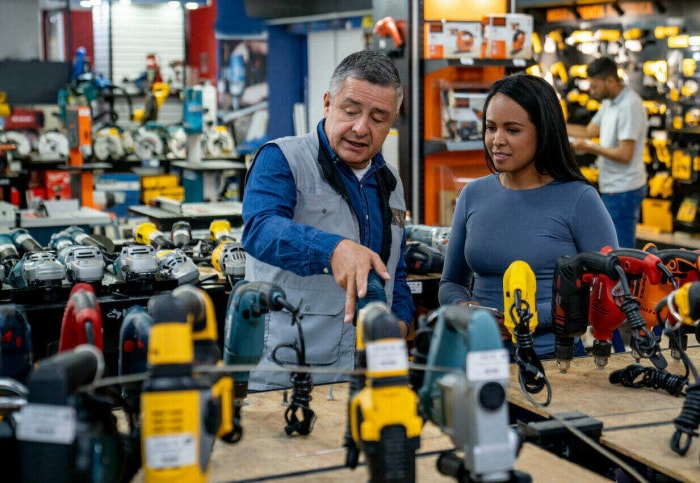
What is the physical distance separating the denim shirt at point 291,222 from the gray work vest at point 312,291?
0.03m

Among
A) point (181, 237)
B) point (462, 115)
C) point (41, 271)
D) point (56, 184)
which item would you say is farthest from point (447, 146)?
point (56, 184)

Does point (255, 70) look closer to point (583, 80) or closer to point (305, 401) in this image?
point (583, 80)

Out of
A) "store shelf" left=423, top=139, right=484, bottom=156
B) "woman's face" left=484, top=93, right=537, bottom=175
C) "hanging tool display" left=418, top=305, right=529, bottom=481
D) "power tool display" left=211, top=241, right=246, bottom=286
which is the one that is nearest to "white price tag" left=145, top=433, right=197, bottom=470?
"hanging tool display" left=418, top=305, right=529, bottom=481

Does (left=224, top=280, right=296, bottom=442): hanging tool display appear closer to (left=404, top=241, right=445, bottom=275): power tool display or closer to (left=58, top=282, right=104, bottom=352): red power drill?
(left=58, top=282, right=104, bottom=352): red power drill

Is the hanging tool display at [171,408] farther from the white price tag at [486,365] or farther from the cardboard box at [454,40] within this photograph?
the cardboard box at [454,40]

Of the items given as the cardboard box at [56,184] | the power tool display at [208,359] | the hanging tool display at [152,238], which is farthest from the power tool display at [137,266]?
the cardboard box at [56,184]

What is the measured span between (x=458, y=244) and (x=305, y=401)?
3.82 feet

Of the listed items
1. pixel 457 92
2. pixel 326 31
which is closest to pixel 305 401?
pixel 457 92

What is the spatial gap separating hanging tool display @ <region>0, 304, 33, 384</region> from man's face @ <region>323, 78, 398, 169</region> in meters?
1.04

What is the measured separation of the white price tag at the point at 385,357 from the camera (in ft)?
5.16

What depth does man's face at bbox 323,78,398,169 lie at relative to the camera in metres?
2.52

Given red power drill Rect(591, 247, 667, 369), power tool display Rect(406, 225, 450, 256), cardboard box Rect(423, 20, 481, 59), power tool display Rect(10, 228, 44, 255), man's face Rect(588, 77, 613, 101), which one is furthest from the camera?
cardboard box Rect(423, 20, 481, 59)

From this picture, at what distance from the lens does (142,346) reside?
1.95m

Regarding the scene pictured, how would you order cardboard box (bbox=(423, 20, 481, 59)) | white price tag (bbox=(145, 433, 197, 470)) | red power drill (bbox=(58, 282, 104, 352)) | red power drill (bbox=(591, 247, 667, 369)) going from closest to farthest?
white price tag (bbox=(145, 433, 197, 470))
red power drill (bbox=(58, 282, 104, 352))
red power drill (bbox=(591, 247, 667, 369))
cardboard box (bbox=(423, 20, 481, 59))
